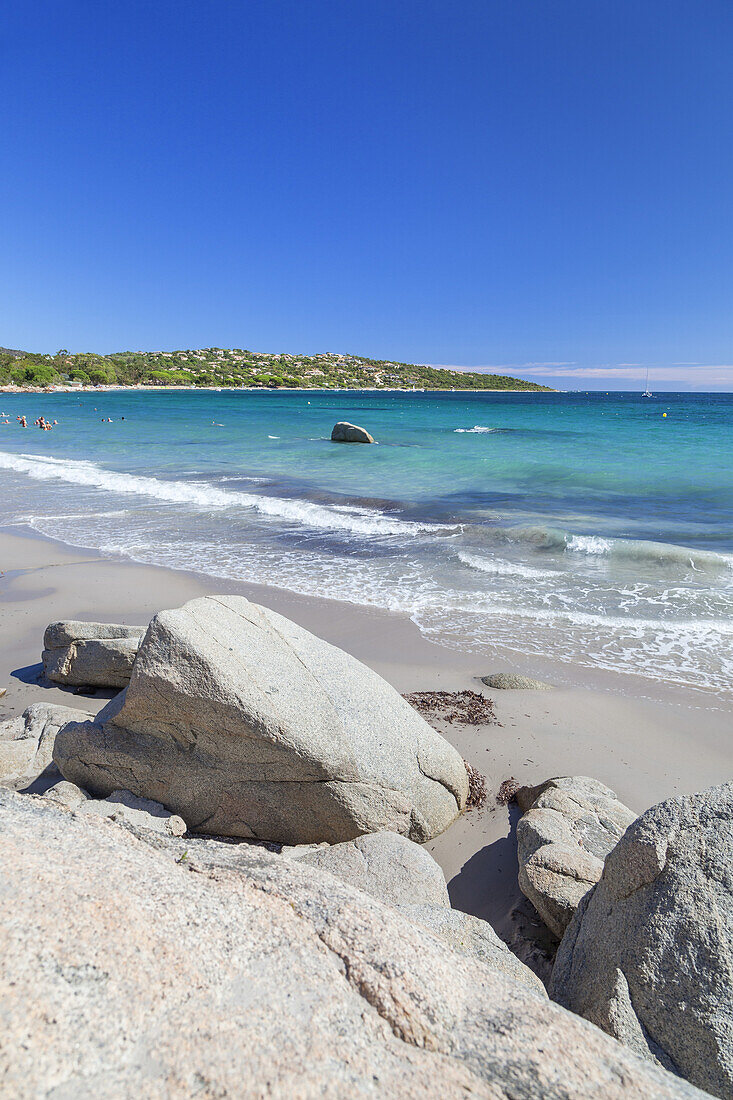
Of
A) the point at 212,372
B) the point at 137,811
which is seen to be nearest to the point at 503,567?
the point at 137,811

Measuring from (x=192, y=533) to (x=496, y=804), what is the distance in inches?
455

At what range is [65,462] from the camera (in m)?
28.3

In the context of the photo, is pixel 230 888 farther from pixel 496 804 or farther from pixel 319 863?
pixel 496 804

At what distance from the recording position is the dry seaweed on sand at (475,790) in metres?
5.37

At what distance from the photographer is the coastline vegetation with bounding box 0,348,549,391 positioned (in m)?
125

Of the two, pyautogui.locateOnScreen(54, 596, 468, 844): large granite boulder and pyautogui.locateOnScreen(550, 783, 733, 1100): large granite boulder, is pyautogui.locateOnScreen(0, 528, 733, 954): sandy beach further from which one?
pyautogui.locateOnScreen(550, 783, 733, 1100): large granite boulder

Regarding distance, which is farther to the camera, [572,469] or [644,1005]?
[572,469]

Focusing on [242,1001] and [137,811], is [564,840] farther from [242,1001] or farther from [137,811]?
[242,1001]

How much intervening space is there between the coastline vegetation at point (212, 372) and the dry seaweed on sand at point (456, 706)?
12286 cm

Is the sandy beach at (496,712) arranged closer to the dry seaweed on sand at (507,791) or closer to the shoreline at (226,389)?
the dry seaweed on sand at (507,791)

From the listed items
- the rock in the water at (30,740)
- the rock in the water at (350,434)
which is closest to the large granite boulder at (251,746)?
the rock in the water at (30,740)

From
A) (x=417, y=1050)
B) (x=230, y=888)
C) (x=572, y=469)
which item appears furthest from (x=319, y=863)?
(x=572, y=469)

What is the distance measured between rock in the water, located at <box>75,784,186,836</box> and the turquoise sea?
496 centimetres

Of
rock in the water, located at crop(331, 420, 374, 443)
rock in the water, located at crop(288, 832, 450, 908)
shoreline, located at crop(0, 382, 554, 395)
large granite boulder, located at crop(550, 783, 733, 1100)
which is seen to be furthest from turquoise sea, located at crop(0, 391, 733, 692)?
shoreline, located at crop(0, 382, 554, 395)
